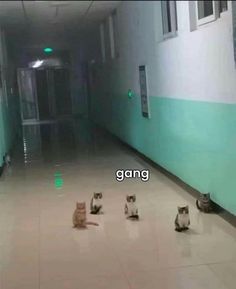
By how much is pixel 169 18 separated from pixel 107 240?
1.77m

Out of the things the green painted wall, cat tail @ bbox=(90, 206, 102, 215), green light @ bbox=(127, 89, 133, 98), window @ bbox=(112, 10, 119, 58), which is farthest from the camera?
green light @ bbox=(127, 89, 133, 98)

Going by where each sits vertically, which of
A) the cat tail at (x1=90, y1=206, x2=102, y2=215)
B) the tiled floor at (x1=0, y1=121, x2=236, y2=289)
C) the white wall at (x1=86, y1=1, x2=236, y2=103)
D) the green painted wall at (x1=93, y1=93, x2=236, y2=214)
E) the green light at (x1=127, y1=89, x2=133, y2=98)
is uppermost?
the white wall at (x1=86, y1=1, x2=236, y2=103)

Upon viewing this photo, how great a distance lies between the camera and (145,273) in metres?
1.92

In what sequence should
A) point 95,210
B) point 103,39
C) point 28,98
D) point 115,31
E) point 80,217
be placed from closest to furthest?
point 80,217 < point 95,210 < point 115,31 < point 103,39 < point 28,98

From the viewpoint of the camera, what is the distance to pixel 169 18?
3334 millimetres

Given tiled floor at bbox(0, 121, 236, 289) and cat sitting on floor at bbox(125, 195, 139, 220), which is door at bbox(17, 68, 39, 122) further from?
cat sitting on floor at bbox(125, 195, 139, 220)

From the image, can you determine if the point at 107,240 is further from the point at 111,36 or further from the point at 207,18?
the point at 111,36

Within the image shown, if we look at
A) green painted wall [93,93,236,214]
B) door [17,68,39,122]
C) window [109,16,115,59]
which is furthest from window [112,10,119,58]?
door [17,68,39,122]

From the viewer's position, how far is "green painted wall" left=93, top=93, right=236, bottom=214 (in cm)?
252

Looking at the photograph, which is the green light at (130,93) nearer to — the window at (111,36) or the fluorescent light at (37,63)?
the window at (111,36)

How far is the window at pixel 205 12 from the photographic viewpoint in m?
2.54

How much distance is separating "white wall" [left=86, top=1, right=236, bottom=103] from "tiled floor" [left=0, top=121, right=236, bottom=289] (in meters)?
0.75

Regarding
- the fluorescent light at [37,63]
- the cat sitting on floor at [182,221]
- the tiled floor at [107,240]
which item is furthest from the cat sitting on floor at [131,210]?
the fluorescent light at [37,63]

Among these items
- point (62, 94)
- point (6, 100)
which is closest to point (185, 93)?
point (6, 100)
